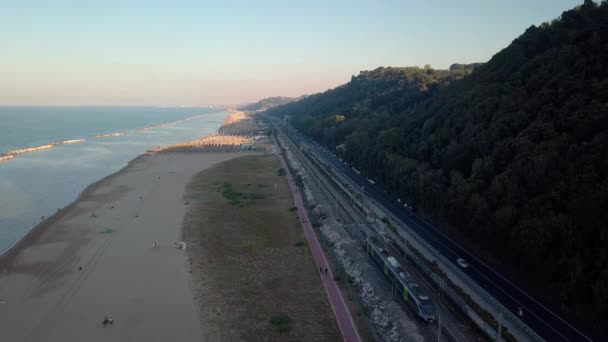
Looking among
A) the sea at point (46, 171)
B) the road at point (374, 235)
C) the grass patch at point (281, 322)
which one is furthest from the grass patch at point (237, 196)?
the grass patch at point (281, 322)

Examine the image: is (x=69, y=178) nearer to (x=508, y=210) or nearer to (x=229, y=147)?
(x=229, y=147)

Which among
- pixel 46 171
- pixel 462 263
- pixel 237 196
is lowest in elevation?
pixel 237 196

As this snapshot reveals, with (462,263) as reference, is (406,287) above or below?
above

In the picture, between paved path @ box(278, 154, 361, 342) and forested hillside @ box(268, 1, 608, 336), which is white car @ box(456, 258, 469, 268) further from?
paved path @ box(278, 154, 361, 342)

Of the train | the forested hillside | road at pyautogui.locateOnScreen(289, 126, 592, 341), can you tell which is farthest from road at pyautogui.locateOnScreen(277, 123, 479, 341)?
the forested hillside

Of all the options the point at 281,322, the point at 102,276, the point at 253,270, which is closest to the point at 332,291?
the point at 281,322

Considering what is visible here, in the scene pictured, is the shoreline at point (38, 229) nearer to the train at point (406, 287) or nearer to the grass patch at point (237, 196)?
the grass patch at point (237, 196)

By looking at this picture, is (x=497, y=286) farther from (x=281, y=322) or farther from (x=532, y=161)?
(x=281, y=322)
